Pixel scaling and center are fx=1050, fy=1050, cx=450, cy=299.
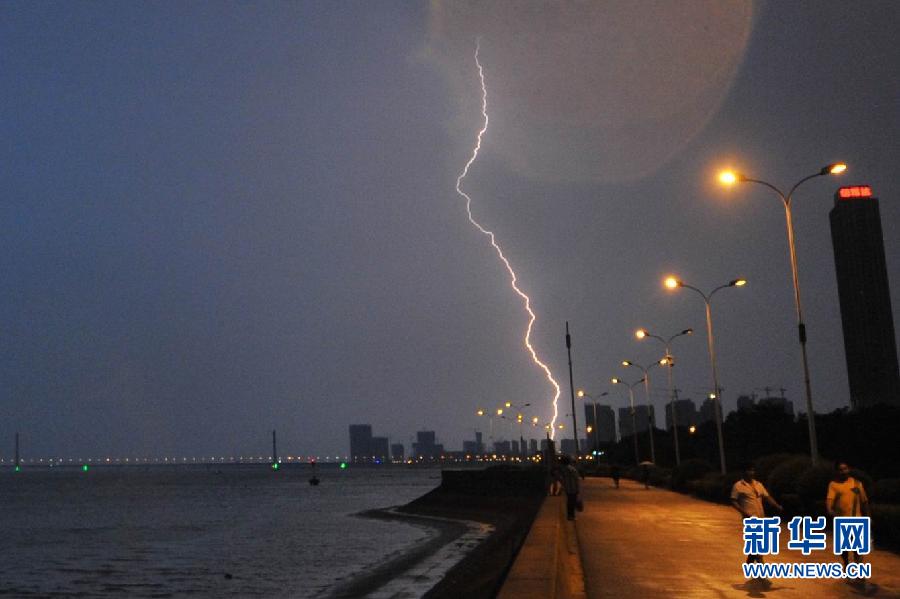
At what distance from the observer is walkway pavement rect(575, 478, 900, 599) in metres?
15.5

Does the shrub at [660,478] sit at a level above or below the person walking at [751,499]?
below

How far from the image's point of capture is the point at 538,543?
63.1 ft

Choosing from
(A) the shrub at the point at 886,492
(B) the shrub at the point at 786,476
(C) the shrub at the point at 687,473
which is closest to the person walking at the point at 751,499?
(A) the shrub at the point at 886,492

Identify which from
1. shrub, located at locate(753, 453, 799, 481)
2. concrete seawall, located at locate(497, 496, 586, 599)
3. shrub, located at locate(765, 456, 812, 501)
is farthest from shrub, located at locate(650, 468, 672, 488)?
concrete seawall, located at locate(497, 496, 586, 599)

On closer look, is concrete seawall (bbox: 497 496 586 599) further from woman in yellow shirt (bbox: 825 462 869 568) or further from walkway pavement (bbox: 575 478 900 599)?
woman in yellow shirt (bbox: 825 462 869 568)

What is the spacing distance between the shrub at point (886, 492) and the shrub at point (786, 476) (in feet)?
13.7

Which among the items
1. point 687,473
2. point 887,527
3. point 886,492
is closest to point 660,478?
point 687,473

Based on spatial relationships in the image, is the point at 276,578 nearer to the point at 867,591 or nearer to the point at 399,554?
the point at 399,554

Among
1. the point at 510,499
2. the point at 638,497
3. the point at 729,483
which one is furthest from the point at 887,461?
the point at 729,483

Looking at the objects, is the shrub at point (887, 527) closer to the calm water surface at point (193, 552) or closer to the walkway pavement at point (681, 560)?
the walkway pavement at point (681, 560)

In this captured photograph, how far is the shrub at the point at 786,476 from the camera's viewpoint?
32375 mm

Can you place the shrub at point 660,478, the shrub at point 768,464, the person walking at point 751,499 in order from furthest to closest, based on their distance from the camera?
the shrub at point 660,478 → the shrub at point 768,464 → the person walking at point 751,499

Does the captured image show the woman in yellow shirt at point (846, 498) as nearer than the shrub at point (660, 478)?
Yes

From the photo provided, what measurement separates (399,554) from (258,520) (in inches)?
1484
